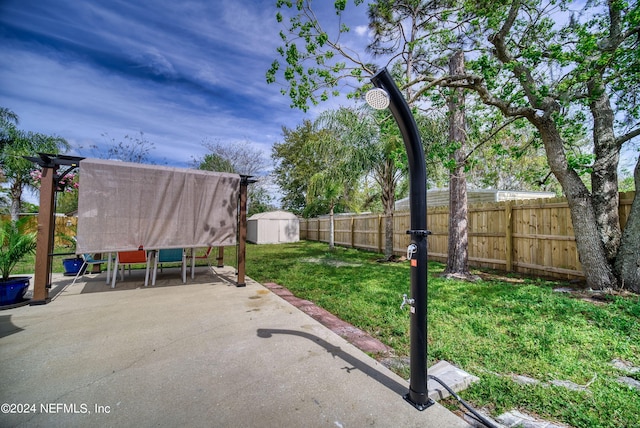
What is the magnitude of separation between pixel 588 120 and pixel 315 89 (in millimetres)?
5580

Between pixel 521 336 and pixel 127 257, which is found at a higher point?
pixel 127 257

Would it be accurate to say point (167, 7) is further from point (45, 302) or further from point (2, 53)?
point (45, 302)

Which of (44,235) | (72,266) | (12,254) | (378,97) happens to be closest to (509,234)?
(378,97)

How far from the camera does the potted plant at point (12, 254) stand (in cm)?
387

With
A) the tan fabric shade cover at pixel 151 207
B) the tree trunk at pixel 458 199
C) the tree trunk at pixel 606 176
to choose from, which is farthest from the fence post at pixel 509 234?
the tan fabric shade cover at pixel 151 207

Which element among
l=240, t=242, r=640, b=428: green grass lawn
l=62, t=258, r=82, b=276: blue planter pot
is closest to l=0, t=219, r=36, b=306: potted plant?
l=62, t=258, r=82, b=276: blue planter pot

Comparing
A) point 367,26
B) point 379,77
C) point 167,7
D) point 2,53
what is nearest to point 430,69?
point 367,26

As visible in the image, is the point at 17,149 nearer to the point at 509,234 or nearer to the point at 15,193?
the point at 15,193

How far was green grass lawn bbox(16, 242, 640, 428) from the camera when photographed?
1808 mm

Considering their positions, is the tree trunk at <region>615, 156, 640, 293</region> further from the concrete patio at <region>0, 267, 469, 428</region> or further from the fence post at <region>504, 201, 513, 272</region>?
the concrete patio at <region>0, 267, 469, 428</region>

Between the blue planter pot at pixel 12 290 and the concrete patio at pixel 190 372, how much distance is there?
331mm

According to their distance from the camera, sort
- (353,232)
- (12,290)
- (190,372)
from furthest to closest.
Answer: (353,232), (12,290), (190,372)

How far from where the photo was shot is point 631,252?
4191mm

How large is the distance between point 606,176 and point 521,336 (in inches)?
151
